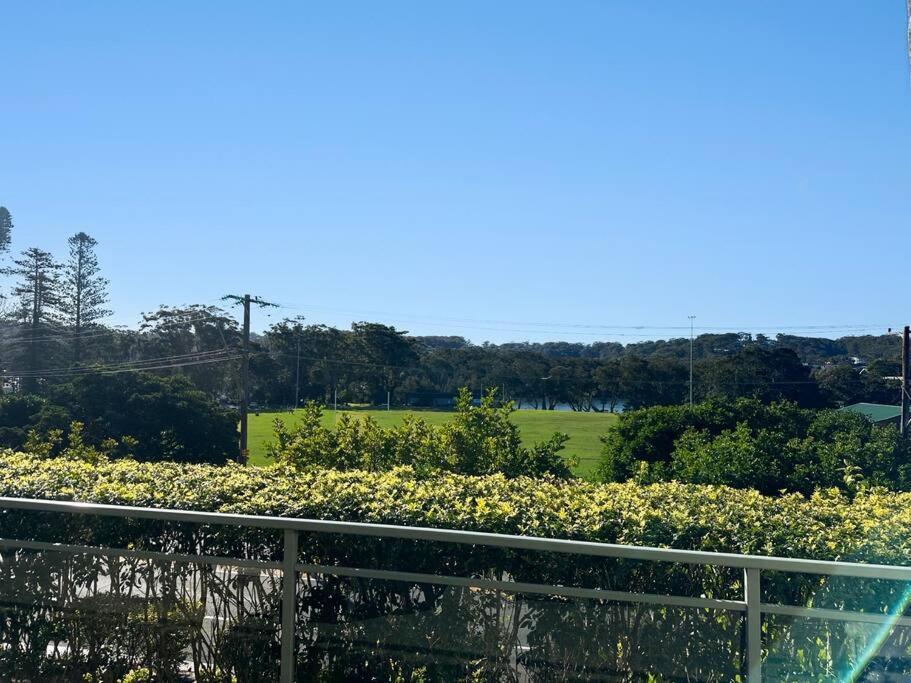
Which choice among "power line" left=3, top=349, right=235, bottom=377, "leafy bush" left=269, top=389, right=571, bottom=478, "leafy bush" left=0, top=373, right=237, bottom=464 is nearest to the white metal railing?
"leafy bush" left=269, top=389, right=571, bottom=478

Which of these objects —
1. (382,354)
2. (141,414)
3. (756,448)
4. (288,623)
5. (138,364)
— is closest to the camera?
(288,623)

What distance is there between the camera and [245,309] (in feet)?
140

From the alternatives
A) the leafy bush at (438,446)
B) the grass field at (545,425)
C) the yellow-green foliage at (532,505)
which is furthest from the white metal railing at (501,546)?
the grass field at (545,425)

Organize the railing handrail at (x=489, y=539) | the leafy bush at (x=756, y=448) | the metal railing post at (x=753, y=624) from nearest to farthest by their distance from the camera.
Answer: the railing handrail at (x=489, y=539) → the metal railing post at (x=753, y=624) → the leafy bush at (x=756, y=448)

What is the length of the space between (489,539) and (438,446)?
858 centimetres

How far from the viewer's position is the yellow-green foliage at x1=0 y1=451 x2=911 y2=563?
394 centimetres

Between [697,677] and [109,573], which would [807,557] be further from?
[109,573]

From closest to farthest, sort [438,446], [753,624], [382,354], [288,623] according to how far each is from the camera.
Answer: [753,624] < [288,623] < [438,446] < [382,354]

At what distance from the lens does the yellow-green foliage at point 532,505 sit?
394 centimetres

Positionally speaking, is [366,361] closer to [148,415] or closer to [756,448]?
[148,415]

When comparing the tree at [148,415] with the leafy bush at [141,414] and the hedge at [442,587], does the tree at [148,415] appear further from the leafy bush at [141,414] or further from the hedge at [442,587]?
the hedge at [442,587]

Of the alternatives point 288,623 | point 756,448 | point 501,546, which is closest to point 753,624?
point 501,546

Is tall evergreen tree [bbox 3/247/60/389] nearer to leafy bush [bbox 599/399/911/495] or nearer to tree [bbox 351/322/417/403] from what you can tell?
tree [bbox 351/322/417/403]

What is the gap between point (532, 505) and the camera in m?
4.38
